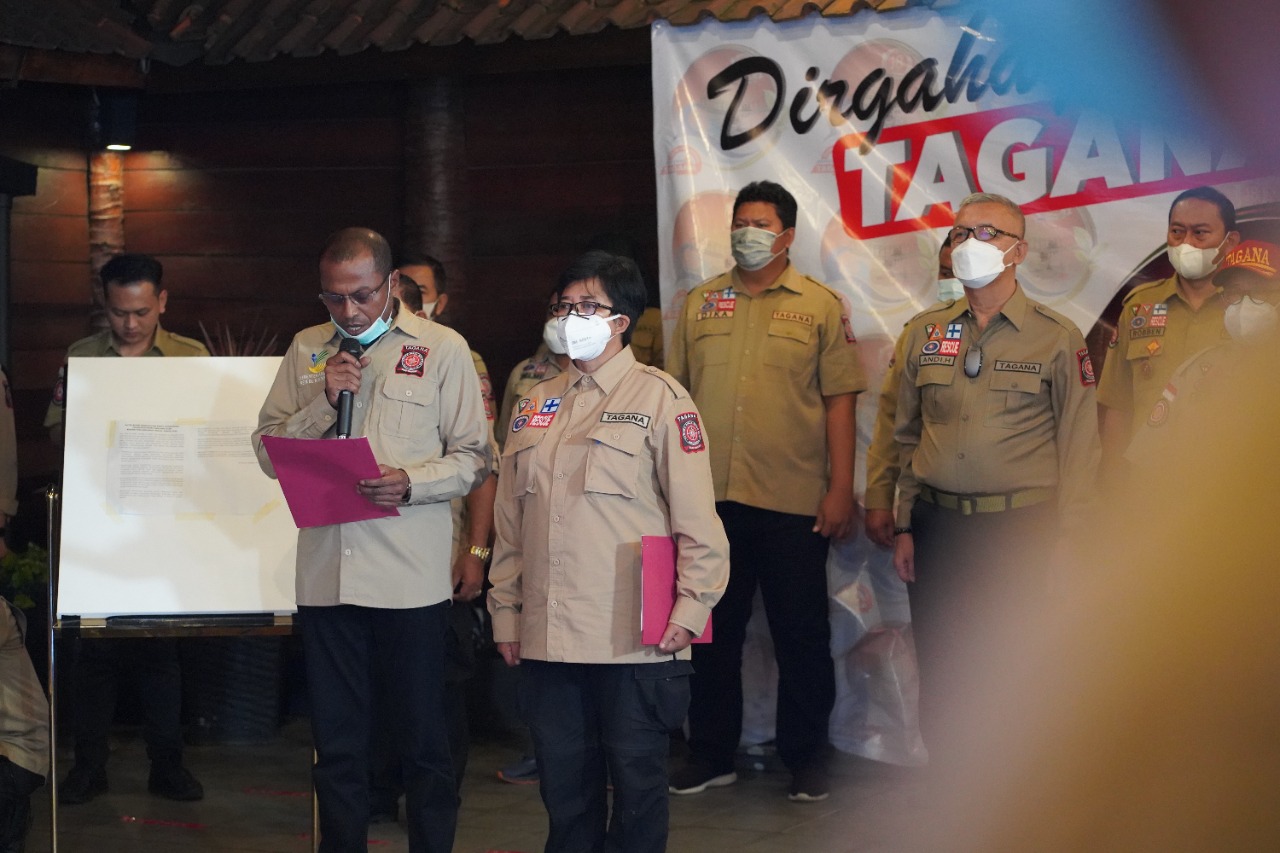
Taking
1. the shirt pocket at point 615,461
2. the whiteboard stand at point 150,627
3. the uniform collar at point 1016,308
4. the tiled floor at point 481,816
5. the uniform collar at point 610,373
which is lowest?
the tiled floor at point 481,816

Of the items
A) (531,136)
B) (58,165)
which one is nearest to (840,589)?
(531,136)

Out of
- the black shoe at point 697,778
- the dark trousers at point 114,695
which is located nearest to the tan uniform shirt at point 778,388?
the black shoe at point 697,778

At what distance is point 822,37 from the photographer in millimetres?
4711

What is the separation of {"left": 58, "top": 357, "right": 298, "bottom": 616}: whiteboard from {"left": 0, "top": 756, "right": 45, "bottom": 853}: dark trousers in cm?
45

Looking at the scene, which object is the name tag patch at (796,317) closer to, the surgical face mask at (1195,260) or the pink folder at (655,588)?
the surgical face mask at (1195,260)

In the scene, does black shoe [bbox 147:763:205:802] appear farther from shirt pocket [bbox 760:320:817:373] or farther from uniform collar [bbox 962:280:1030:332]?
uniform collar [bbox 962:280:1030:332]

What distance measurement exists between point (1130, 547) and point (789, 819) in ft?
9.03

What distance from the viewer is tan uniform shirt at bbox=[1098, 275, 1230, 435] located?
3.99m

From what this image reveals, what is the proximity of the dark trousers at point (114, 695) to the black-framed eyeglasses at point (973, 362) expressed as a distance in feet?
8.70

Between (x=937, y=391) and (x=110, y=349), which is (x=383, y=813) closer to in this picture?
(x=110, y=349)

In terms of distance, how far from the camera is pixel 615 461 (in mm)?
3076

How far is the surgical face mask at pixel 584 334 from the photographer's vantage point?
3.13 meters

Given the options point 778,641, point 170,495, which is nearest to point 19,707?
point 170,495

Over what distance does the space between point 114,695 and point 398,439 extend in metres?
1.97
